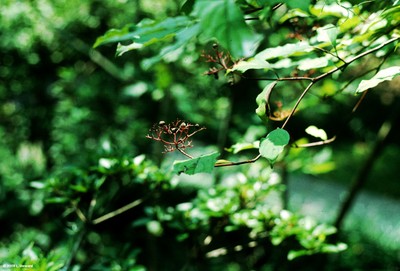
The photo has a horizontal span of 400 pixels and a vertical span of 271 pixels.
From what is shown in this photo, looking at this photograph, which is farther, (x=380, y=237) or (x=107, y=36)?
(x=380, y=237)

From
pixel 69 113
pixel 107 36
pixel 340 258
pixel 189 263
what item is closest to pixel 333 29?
pixel 107 36

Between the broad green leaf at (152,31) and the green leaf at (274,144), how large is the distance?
43 cm

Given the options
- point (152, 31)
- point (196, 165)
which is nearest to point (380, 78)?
point (196, 165)

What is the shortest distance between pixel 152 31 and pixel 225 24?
0.51 metres

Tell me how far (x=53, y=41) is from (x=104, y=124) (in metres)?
1.42

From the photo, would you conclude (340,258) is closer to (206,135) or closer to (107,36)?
(107,36)

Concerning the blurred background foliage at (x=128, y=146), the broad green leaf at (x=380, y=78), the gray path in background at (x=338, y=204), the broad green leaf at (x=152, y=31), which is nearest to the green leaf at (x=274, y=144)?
the broad green leaf at (x=380, y=78)

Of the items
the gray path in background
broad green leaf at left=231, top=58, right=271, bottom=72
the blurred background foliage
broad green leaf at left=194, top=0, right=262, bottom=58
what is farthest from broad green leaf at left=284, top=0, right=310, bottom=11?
the gray path in background

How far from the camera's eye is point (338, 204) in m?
8.12

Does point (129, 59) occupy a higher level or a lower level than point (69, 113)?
higher

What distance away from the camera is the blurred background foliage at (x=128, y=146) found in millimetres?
1710

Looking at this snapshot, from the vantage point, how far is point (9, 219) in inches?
158

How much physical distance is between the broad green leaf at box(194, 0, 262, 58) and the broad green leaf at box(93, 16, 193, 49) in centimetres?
45

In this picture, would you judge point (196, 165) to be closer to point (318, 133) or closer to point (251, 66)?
point (251, 66)
